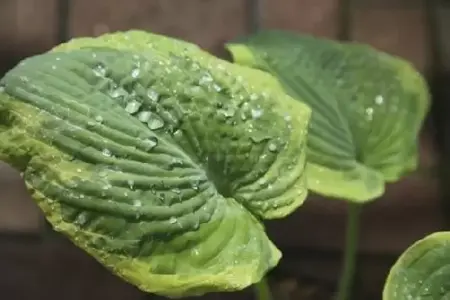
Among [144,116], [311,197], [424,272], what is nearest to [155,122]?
[144,116]

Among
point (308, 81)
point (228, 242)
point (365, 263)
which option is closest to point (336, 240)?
point (365, 263)

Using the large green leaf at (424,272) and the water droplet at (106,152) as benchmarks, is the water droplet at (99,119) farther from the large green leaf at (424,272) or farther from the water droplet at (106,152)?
the large green leaf at (424,272)

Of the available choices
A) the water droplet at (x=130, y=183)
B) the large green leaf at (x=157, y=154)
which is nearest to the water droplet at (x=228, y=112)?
the large green leaf at (x=157, y=154)

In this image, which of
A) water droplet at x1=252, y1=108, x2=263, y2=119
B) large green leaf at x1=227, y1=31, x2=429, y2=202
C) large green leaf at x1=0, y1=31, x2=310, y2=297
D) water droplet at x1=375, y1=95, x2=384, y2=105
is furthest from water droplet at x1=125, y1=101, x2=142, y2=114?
water droplet at x1=375, y1=95, x2=384, y2=105

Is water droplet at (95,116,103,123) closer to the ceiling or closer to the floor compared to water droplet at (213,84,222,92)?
closer to the ceiling

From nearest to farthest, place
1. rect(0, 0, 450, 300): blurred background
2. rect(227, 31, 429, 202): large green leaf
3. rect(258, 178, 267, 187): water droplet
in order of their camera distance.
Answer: rect(258, 178, 267, 187): water droplet < rect(227, 31, 429, 202): large green leaf < rect(0, 0, 450, 300): blurred background

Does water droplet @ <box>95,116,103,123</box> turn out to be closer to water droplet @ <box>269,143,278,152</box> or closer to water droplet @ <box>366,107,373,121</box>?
water droplet @ <box>269,143,278,152</box>

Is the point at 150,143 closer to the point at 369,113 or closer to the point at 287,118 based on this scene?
the point at 287,118
